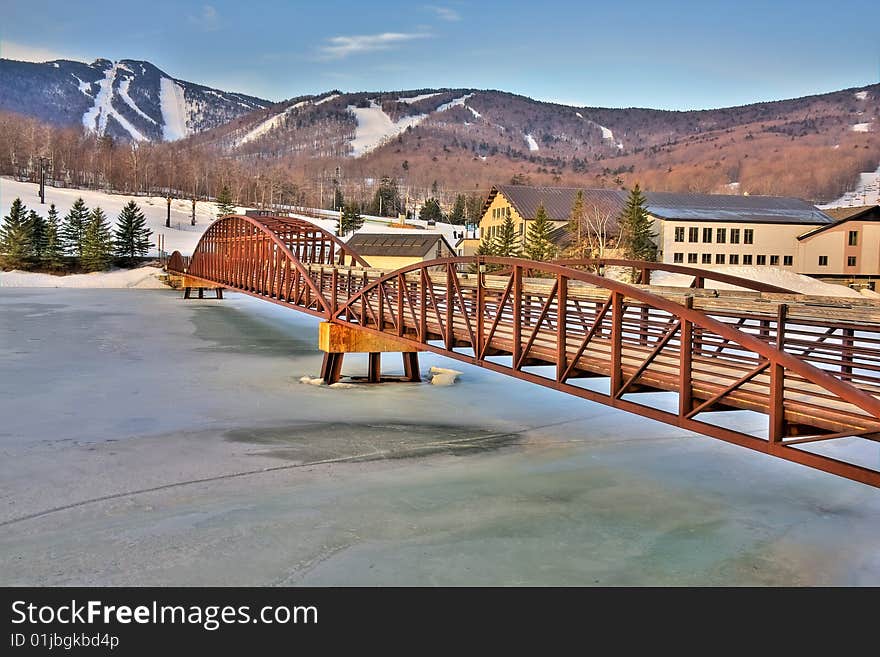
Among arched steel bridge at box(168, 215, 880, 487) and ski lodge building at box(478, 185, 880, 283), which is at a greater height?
ski lodge building at box(478, 185, 880, 283)

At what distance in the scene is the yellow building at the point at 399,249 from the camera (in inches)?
3069

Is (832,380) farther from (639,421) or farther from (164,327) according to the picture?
(164,327)

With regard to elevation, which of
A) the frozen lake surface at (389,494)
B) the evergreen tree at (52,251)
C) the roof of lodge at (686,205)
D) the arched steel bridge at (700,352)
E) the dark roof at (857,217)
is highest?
the roof of lodge at (686,205)

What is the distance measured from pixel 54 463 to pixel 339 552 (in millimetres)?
7593

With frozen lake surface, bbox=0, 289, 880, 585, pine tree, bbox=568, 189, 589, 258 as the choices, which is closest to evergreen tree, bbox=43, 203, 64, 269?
pine tree, bbox=568, 189, 589, 258

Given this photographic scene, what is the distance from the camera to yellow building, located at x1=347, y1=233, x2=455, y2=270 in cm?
7796

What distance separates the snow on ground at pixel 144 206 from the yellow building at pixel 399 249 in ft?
97.8

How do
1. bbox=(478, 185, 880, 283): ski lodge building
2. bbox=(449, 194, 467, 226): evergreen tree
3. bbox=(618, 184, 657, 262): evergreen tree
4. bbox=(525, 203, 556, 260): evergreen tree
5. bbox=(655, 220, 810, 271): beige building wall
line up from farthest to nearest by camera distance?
bbox=(449, 194, 467, 226): evergreen tree
bbox=(655, 220, 810, 271): beige building wall
bbox=(618, 184, 657, 262): evergreen tree
bbox=(478, 185, 880, 283): ski lodge building
bbox=(525, 203, 556, 260): evergreen tree

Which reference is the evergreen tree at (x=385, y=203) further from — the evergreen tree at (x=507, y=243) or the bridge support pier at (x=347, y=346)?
the bridge support pier at (x=347, y=346)

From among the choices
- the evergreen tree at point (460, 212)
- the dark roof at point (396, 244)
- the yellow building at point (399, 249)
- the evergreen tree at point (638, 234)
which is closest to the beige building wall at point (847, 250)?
the evergreen tree at point (638, 234)

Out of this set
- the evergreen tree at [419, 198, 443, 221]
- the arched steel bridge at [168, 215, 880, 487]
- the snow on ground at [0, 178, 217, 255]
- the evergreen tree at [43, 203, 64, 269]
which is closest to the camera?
the arched steel bridge at [168, 215, 880, 487]

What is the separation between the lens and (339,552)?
11.2 meters

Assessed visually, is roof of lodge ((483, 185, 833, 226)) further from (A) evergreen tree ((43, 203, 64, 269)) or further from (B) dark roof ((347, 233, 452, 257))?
(A) evergreen tree ((43, 203, 64, 269))

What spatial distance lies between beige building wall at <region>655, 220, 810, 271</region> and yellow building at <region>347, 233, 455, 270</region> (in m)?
20.1
